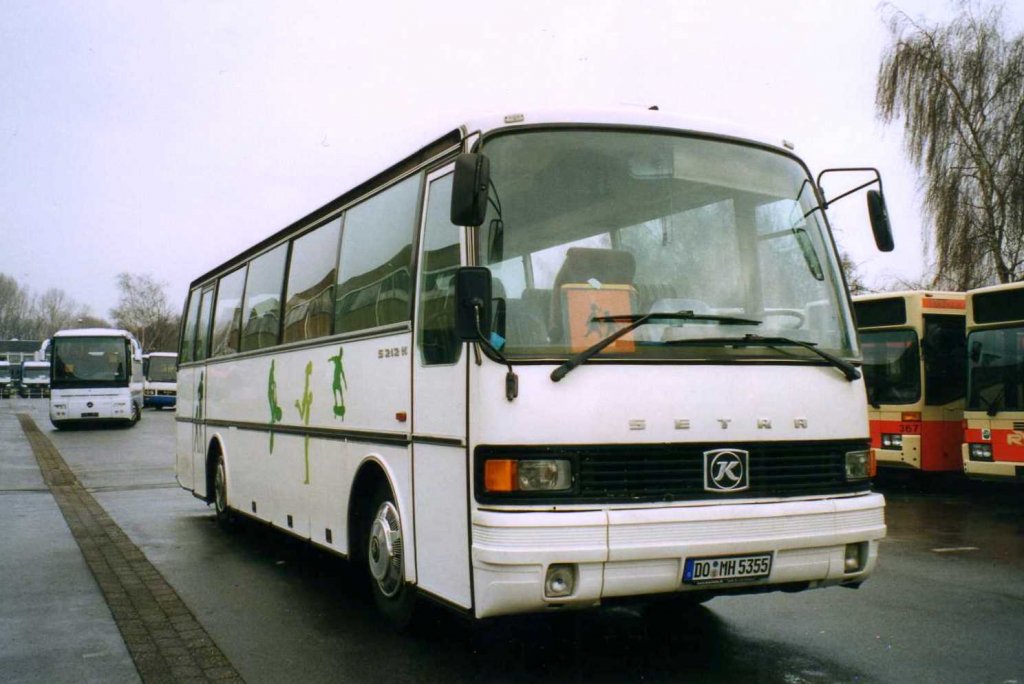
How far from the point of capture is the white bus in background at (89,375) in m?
35.8

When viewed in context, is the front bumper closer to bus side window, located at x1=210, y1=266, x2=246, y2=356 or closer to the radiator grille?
the radiator grille

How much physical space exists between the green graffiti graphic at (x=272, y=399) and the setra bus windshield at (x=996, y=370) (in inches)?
365

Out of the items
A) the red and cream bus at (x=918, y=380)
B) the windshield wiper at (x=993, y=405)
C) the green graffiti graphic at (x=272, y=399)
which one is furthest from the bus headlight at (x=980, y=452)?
the green graffiti graphic at (x=272, y=399)

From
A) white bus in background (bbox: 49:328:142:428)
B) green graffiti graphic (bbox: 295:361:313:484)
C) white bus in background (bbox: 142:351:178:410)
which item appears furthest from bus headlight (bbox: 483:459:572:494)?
white bus in background (bbox: 142:351:178:410)

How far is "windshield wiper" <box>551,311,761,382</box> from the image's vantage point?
17.3ft

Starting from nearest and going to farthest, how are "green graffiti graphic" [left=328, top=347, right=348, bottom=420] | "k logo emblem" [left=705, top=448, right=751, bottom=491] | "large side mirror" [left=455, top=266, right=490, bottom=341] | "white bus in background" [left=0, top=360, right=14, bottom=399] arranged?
"large side mirror" [left=455, top=266, right=490, bottom=341]
"k logo emblem" [left=705, top=448, right=751, bottom=491]
"green graffiti graphic" [left=328, top=347, right=348, bottom=420]
"white bus in background" [left=0, top=360, right=14, bottom=399]

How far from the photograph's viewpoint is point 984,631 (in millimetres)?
6824

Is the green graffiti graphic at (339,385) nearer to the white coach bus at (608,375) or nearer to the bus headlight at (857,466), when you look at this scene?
the white coach bus at (608,375)

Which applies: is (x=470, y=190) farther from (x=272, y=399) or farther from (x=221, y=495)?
(x=221, y=495)

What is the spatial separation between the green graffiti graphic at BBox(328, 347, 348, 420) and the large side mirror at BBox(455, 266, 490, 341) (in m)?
2.45

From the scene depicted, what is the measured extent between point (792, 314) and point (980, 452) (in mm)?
9197

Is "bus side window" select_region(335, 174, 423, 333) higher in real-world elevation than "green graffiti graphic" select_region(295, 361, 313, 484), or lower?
higher

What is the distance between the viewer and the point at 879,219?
670cm

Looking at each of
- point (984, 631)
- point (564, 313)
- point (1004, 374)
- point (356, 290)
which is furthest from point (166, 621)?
point (1004, 374)
